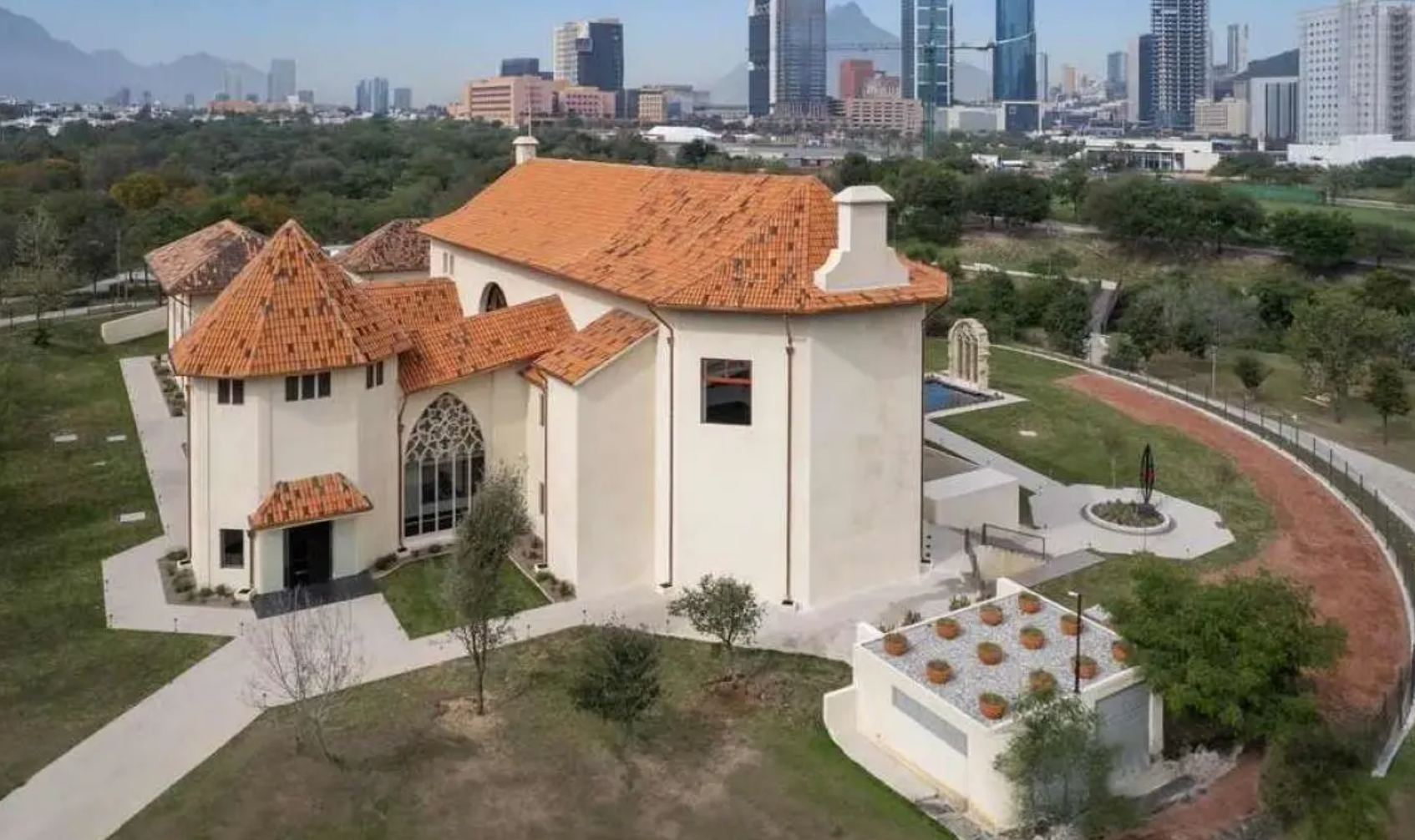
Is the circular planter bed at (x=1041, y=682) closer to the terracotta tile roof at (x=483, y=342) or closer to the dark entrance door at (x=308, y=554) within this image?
the terracotta tile roof at (x=483, y=342)

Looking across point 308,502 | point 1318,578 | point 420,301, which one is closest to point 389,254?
point 420,301

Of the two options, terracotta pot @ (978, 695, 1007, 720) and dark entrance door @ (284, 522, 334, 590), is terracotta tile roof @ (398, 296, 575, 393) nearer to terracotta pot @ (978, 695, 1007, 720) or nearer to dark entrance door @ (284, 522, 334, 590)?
dark entrance door @ (284, 522, 334, 590)

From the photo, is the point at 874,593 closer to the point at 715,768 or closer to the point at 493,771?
the point at 715,768

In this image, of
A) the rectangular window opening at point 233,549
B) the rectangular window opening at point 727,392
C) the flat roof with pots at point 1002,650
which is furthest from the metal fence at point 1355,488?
the rectangular window opening at point 233,549

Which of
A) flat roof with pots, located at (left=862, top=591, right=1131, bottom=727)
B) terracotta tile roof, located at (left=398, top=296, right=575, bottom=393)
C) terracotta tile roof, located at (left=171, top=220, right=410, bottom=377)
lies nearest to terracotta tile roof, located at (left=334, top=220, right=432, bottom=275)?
terracotta tile roof, located at (left=398, top=296, right=575, bottom=393)

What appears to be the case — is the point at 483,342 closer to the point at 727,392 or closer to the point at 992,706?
the point at 727,392

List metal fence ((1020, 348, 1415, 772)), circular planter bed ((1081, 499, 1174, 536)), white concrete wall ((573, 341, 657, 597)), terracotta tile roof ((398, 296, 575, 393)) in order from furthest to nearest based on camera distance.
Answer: circular planter bed ((1081, 499, 1174, 536)) < terracotta tile roof ((398, 296, 575, 393)) < white concrete wall ((573, 341, 657, 597)) < metal fence ((1020, 348, 1415, 772))
